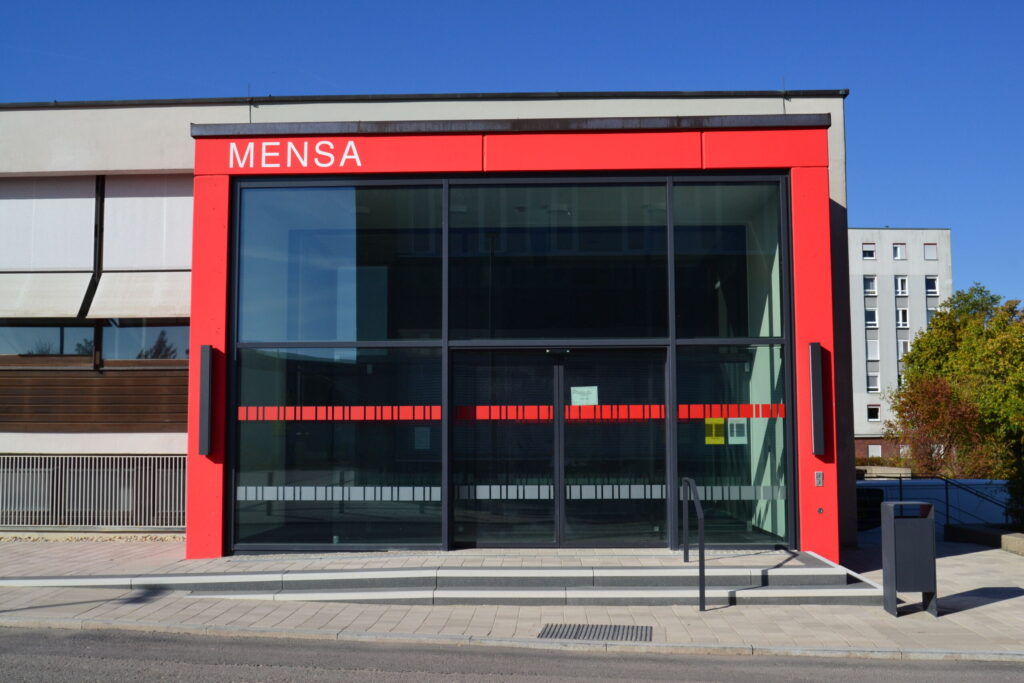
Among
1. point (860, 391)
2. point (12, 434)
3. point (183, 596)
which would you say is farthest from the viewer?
point (860, 391)

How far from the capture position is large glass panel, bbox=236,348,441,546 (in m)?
12.4

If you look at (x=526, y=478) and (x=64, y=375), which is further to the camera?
(x=64, y=375)

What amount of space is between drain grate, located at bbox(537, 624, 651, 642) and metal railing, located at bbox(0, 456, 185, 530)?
8.17 metres

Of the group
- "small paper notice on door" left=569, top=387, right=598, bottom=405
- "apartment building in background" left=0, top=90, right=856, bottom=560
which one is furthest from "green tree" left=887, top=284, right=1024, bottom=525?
"small paper notice on door" left=569, top=387, right=598, bottom=405

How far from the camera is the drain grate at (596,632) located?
865 cm


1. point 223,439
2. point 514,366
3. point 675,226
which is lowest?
point 223,439

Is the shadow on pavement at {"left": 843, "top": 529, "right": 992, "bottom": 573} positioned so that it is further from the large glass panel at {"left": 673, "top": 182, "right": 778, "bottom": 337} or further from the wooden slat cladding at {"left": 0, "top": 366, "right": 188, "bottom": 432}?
the wooden slat cladding at {"left": 0, "top": 366, "right": 188, "bottom": 432}

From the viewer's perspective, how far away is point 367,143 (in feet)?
41.4

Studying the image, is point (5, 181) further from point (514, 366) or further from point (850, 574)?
point (850, 574)

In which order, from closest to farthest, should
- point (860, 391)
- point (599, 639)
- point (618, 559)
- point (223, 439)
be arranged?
1. point (599, 639)
2. point (618, 559)
3. point (223, 439)
4. point (860, 391)

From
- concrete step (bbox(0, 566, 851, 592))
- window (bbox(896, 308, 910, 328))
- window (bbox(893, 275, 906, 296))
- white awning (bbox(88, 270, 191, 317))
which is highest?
window (bbox(893, 275, 906, 296))

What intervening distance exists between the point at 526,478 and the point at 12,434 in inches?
355

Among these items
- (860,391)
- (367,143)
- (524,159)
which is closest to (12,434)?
(367,143)

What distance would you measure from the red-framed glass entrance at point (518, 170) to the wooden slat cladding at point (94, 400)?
320cm
